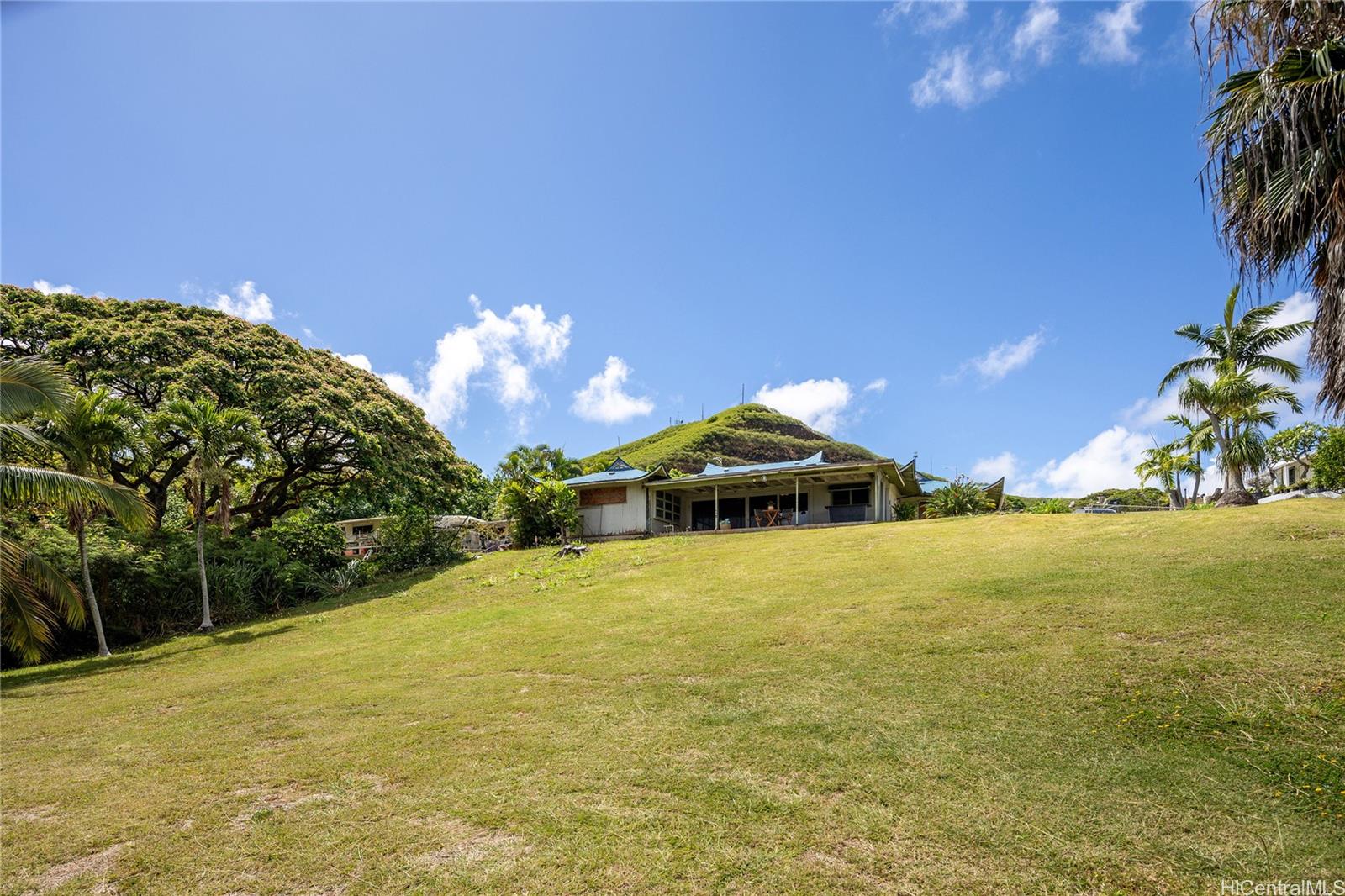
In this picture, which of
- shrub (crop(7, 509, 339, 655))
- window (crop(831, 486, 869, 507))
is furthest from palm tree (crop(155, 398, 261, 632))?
window (crop(831, 486, 869, 507))

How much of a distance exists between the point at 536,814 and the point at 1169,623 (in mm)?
7694

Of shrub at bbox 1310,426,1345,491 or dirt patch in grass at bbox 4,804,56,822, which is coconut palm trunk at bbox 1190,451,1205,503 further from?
dirt patch in grass at bbox 4,804,56,822

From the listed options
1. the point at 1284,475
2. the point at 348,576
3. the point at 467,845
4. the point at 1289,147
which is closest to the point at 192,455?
the point at 348,576

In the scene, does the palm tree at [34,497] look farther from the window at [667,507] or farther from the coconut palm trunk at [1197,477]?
the coconut palm trunk at [1197,477]

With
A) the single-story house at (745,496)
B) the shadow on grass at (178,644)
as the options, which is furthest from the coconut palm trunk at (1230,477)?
the shadow on grass at (178,644)

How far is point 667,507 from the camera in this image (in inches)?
1166

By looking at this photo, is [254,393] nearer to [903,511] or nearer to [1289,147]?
[1289,147]

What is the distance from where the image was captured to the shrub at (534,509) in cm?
2512

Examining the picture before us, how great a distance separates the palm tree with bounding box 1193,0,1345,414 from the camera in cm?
521

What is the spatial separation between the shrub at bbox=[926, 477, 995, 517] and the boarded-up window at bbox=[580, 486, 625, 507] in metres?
13.4

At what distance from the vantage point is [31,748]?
274 inches

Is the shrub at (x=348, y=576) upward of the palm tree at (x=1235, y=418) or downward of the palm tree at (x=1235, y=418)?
downward

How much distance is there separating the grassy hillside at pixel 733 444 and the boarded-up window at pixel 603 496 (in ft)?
154

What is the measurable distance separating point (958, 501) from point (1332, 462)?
1269 centimetres
